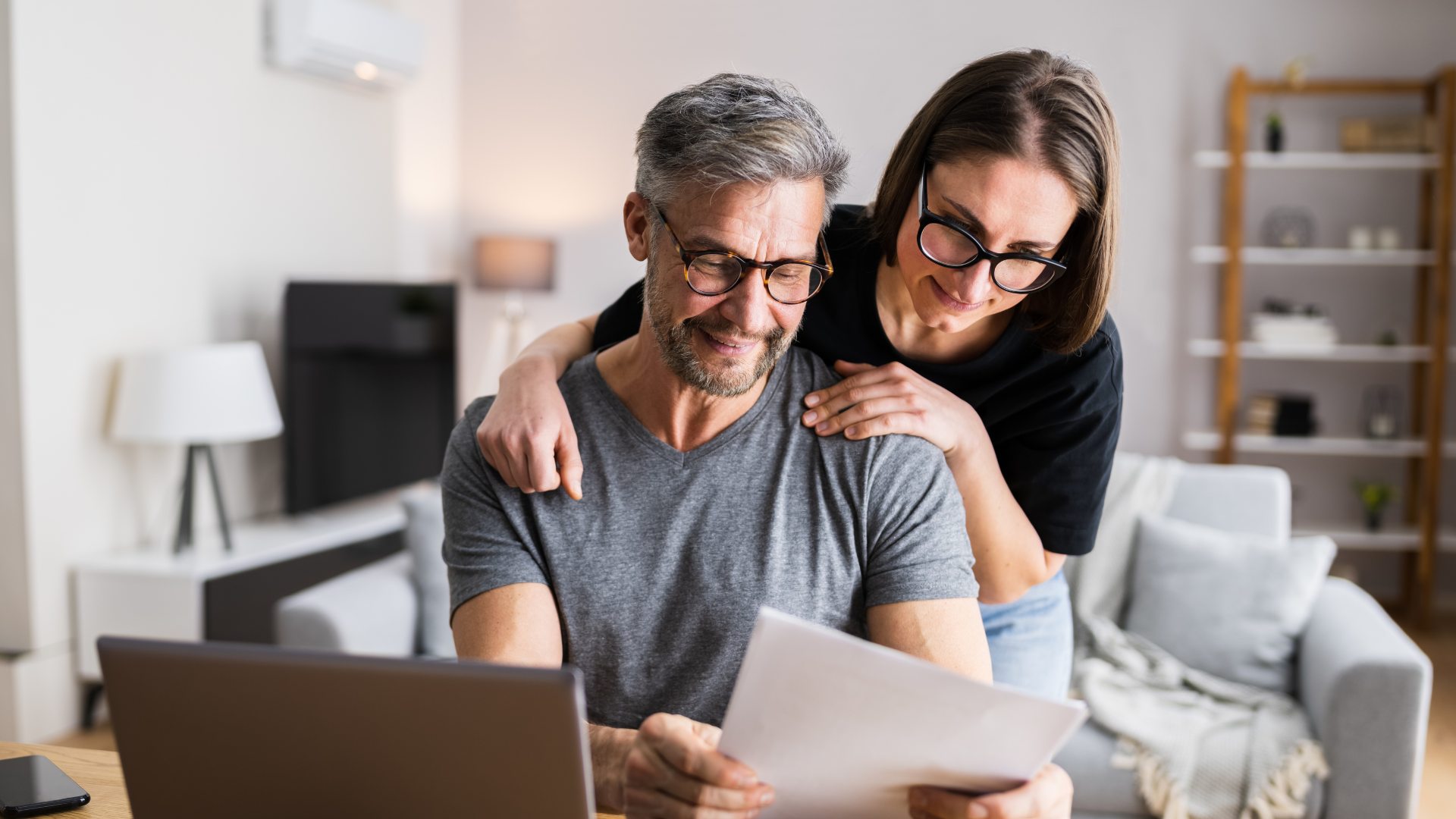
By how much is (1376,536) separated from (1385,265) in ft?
3.74

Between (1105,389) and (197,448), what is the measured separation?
9.93 ft

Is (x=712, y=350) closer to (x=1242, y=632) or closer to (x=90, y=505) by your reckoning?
(x=1242, y=632)

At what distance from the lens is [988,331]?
55.1 inches

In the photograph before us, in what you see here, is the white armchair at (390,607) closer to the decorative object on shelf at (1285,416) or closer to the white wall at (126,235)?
the white wall at (126,235)

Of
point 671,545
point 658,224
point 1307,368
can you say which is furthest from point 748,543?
point 1307,368

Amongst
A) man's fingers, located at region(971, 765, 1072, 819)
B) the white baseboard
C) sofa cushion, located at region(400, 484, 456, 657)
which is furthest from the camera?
the white baseboard

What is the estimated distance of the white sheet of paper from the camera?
2.43 ft

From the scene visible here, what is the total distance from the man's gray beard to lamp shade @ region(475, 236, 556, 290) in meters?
3.77

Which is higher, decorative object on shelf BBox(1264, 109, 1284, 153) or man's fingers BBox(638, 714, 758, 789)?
decorative object on shelf BBox(1264, 109, 1284, 153)

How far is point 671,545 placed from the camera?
1209mm

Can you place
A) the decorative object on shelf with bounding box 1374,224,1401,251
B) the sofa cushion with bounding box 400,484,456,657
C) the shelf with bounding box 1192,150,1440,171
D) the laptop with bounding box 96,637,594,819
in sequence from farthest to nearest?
the decorative object on shelf with bounding box 1374,224,1401,251
the shelf with bounding box 1192,150,1440,171
the sofa cushion with bounding box 400,484,456,657
the laptop with bounding box 96,637,594,819

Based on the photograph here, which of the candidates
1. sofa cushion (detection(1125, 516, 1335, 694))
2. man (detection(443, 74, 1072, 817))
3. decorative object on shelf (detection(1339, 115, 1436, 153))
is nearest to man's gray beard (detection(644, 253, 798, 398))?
man (detection(443, 74, 1072, 817))

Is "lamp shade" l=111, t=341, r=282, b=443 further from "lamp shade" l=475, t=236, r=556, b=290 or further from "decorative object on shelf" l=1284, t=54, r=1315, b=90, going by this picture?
"decorative object on shelf" l=1284, t=54, r=1315, b=90

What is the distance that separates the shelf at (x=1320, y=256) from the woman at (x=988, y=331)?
3.37 meters
